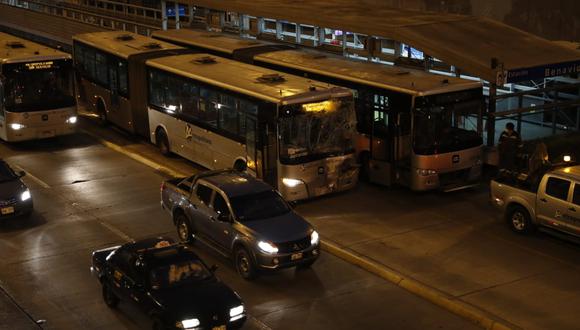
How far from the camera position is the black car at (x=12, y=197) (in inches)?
822

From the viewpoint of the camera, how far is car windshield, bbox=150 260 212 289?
15.1 meters

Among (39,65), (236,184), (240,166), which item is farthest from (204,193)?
(39,65)

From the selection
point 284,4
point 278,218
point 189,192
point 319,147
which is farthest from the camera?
point 284,4

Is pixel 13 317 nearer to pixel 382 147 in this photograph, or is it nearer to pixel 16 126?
pixel 382 147

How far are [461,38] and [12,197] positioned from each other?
13.1 m

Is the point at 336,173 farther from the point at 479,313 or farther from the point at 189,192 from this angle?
the point at 479,313

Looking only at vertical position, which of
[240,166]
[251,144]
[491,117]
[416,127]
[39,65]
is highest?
[39,65]

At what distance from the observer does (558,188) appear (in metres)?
19.1

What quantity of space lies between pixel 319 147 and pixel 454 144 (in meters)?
3.36

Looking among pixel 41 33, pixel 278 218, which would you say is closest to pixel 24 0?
pixel 41 33

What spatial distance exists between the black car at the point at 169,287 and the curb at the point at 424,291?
3793 millimetres

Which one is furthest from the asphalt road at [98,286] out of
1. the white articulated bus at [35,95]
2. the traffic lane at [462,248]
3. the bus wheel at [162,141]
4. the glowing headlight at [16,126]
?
the white articulated bus at [35,95]

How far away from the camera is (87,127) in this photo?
31.6 metres

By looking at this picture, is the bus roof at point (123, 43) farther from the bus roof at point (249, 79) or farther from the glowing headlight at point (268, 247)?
the glowing headlight at point (268, 247)
